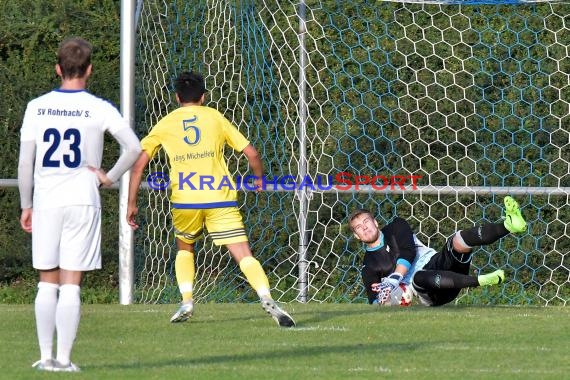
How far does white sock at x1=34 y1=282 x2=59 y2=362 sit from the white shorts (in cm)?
12

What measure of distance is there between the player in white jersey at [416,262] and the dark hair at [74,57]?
3881mm

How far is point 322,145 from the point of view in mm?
10930

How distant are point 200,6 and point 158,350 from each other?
15.7 ft

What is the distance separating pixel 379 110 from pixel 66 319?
18.6ft

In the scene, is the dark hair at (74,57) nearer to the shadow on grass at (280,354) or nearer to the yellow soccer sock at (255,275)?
the shadow on grass at (280,354)

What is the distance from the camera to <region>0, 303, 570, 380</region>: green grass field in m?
5.96

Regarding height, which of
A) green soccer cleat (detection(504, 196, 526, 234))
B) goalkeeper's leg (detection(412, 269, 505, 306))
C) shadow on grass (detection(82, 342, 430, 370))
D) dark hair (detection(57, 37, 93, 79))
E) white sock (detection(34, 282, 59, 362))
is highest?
dark hair (detection(57, 37, 93, 79))

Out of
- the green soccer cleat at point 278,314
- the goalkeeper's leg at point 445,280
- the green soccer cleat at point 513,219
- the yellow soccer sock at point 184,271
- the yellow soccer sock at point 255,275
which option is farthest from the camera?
the goalkeeper's leg at point 445,280

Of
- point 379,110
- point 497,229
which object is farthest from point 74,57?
point 379,110

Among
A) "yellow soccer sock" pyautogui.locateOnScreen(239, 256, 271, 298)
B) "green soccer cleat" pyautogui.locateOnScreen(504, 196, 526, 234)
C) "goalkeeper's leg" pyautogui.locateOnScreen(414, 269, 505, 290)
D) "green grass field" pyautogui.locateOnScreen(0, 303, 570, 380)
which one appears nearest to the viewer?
"green grass field" pyautogui.locateOnScreen(0, 303, 570, 380)

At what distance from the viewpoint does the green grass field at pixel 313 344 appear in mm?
5961

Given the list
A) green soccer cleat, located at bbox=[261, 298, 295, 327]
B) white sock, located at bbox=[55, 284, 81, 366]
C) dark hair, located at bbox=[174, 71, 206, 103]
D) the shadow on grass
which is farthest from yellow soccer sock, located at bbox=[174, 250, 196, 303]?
white sock, located at bbox=[55, 284, 81, 366]

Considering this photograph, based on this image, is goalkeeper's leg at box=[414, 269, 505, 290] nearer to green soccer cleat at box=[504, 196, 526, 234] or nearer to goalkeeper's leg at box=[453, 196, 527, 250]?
goalkeeper's leg at box=[453, 196, 527, 250]

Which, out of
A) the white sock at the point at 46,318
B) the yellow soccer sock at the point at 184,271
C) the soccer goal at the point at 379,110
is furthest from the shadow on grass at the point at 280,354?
the soccer goal at the point at 379,110
